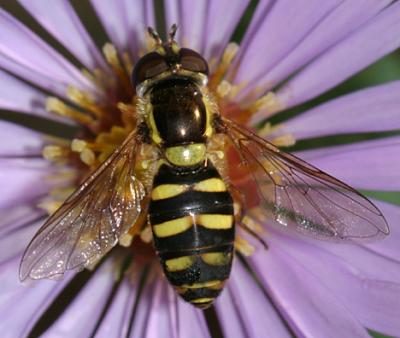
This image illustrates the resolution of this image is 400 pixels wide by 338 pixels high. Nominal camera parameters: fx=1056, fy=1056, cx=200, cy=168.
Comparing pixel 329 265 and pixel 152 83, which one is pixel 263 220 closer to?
pixel 329 265

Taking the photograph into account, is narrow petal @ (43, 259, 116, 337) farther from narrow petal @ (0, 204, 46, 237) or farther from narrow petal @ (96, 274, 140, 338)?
narrow petal @ (0, 204, 46, 237)

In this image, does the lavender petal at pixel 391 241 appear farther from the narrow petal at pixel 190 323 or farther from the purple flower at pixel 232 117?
the narrow petal at pixel 190 323

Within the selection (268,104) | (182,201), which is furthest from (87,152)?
(182,201)

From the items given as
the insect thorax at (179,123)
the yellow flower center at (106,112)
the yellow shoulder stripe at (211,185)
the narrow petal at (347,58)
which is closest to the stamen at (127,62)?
the yellow flower center at (106,112)

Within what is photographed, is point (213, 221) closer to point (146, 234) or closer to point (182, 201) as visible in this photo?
point (182, 201)

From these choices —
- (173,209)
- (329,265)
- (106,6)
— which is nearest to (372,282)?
(329,265)
